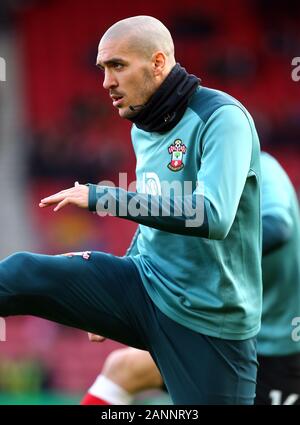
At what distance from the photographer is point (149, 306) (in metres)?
4.02

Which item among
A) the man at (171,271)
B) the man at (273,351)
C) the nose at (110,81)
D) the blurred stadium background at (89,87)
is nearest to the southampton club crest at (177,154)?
the man at (171,271)

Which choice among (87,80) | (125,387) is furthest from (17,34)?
(125,387)

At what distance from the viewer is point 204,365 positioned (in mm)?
3924

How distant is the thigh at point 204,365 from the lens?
3.92m

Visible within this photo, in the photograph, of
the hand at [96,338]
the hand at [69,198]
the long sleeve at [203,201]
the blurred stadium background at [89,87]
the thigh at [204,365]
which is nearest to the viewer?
the hand at [69,198]

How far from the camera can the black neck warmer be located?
3881mm

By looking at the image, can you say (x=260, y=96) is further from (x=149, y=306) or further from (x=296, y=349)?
(x=149, y=306)

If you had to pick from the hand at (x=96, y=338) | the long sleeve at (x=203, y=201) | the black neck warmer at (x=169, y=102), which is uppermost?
the black neck warmer at (x=169, y=102)

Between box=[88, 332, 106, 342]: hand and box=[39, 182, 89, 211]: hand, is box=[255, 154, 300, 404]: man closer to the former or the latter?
box=[88, 332, 106, 342]: hand

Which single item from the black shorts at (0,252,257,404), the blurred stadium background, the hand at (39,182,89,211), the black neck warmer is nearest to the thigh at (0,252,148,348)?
the black shorts at (0,252,257,404)

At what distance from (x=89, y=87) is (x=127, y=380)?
9763mm

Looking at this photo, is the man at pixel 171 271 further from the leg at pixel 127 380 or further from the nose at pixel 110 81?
the leg at pixel 127 380

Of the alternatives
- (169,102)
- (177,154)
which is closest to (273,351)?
(177,154)

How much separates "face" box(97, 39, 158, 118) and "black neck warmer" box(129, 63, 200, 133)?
4 cm
